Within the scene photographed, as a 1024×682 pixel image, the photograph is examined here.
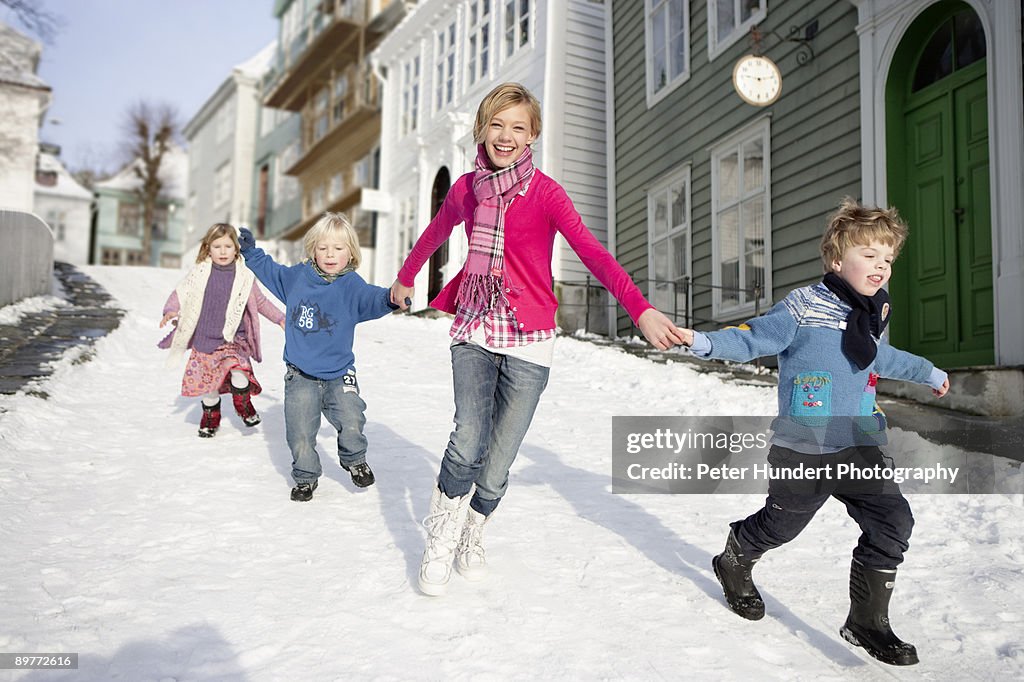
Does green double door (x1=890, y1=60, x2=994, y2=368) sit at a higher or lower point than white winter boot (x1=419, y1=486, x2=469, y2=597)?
higher

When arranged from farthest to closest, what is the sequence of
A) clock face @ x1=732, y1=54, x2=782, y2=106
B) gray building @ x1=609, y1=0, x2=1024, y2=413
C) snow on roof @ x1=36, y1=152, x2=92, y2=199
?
snow on roof @ x1=36, y1=152, x2=92, y2=199 → clock face @ x1=732, y1=54, x2=782, y2=106 → gray building @ x1=609, y1=0, x2=1024, y2=413

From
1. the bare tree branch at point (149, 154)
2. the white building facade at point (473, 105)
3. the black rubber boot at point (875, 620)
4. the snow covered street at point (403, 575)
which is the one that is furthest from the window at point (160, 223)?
the black rubber boot at point (875, 620)

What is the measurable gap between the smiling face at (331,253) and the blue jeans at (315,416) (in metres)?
0.62

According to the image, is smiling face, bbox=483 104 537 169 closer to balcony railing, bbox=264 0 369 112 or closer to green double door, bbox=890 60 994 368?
green double door, bbox=890 60 994 368

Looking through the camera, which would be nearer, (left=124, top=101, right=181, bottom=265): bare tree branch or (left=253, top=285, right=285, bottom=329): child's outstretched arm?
(left=253, top=285, right=285, bottom=329): child's outstretched arm

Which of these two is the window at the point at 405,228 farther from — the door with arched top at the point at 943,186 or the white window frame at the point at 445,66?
the door with arched top at the point at 943,186

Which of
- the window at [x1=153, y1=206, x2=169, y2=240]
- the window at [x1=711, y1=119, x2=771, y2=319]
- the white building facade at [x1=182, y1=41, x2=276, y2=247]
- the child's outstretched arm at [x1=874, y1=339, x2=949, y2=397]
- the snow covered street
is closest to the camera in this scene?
the snow covered street

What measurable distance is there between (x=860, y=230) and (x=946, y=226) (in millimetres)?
5353

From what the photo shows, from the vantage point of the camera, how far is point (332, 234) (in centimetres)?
474

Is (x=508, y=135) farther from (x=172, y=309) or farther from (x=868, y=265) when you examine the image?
(x=172, y=309)

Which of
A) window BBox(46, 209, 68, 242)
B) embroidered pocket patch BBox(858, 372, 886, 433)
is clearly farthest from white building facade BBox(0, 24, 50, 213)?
embroidered pocket patch BBox(858, 372, 886, 433)

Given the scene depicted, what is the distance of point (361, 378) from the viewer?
9141 mm

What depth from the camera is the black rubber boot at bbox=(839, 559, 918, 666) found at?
2.82 m

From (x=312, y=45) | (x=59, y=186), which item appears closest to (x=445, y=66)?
(x=312, y=45)
